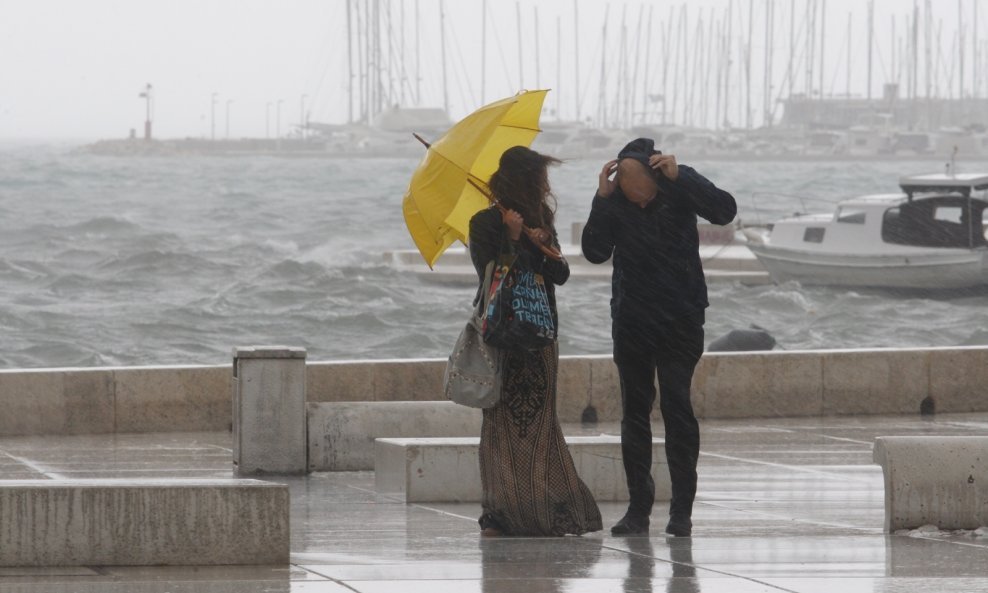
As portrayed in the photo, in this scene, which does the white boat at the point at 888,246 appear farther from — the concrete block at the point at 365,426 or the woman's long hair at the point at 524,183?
the woman's long hair at the point at 524,183

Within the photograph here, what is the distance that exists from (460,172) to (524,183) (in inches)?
15.8

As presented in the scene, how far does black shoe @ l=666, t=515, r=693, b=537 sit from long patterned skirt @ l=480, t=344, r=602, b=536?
1.17 ft

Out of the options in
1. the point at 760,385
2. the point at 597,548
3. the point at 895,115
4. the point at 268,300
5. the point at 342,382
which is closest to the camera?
the point at 597,548

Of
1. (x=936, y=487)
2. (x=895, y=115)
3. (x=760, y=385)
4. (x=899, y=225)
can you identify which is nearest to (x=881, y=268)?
(x=899, y=225)

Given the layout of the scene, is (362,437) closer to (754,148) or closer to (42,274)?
(42,274)

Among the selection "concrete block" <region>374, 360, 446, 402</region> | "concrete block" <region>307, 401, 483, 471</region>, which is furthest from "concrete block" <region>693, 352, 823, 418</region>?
"concrete block" <region>307, 401, 483, 471</region>

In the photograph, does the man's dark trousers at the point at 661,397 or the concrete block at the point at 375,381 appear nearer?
the man's dark trousers at the point at 661,397

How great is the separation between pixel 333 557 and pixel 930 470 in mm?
2623

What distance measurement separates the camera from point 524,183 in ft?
24.0

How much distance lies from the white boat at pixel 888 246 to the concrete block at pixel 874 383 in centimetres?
3018

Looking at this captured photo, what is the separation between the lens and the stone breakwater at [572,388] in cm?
1212

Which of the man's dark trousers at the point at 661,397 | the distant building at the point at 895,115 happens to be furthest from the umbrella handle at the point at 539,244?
the distant building at the point at 895,115

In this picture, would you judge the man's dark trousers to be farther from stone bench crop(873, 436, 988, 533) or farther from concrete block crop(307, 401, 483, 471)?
concrete block crop(307, 401, 483, 471)

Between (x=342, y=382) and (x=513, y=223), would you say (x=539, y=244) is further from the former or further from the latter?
(x=342, y=382)
